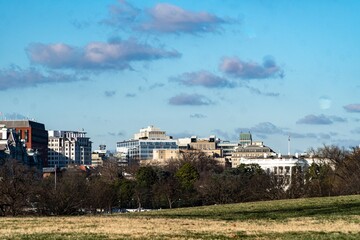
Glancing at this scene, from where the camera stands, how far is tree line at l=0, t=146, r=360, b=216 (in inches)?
2623

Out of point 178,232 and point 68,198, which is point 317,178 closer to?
point 68,198

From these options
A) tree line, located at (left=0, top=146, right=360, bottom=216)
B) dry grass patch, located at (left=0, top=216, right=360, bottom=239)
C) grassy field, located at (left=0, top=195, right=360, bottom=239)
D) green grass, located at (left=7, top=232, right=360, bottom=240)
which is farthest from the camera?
tree line, located at (left=0, top=146, right=360, bottom=216)

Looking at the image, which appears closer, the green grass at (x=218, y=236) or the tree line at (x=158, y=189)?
the green grass at (x=218, y=236)

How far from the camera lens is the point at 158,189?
118 metres

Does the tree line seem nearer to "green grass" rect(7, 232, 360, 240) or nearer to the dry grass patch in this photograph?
the dry grass patch

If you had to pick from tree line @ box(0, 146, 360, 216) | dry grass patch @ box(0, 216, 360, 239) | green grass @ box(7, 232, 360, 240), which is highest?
tree line @ box(0, 146, 360, 216)

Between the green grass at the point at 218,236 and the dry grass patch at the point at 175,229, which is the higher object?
the dry grass patch at the point at 175,229

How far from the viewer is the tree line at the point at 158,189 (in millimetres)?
66625

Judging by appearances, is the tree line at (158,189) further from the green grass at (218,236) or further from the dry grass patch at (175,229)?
the green grass at (218,236)

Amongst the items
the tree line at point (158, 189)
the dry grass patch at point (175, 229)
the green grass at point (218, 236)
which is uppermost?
the tree line at point (158, 189)

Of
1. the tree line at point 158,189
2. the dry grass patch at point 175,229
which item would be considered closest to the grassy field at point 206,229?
the dry grass patch at point 175,229

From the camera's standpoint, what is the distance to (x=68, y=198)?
68062mm

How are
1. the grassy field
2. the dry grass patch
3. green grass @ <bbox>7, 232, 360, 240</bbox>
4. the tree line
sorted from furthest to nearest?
the tree line → the dry grass patch → the grassy field → green grass @ <bbox>7, 232, 360, 240</bbox>

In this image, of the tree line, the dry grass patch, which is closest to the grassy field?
the dry grass patch
